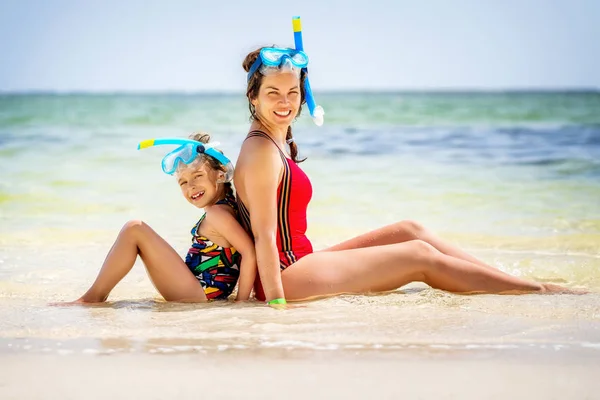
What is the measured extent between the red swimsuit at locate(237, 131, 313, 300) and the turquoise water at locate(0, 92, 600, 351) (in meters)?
0.28

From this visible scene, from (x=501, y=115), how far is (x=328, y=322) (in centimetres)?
2358

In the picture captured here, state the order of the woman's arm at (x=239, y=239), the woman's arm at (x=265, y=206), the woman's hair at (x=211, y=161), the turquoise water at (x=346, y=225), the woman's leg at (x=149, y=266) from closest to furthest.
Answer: the turquoise water at (x=346, y=225)
the woman's arm at (x=265, y=206)
the woman's arm at (x=239, y=239)
the woman's leg at (x=149, y=266)
the woman's hair at (x=211, y=161)

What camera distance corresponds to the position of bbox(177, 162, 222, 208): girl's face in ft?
13.3

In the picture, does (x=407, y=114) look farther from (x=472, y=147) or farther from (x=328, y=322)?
(x=328, y=322)

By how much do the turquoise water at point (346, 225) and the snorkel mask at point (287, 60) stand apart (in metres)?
1.14

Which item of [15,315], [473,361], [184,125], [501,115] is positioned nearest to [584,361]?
[473,361]

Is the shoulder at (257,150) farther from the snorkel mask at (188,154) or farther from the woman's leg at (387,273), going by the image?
the woman's leg at (387,273)

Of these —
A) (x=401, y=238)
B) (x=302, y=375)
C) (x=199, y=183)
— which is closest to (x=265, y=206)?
(x=199, y=183)

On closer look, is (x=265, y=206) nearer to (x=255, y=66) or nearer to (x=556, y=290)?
(x=255, y=66)

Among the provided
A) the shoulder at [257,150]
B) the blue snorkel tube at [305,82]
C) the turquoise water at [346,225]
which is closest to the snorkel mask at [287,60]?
the blue snorkel tube at [305,82]

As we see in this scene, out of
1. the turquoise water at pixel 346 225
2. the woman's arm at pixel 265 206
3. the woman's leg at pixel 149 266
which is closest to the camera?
the turquoise water at pixel 346 225

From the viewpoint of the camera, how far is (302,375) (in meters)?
2.81

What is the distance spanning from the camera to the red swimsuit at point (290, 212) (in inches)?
152

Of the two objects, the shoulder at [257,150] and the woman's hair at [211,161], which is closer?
the shoulder at [257,150]
